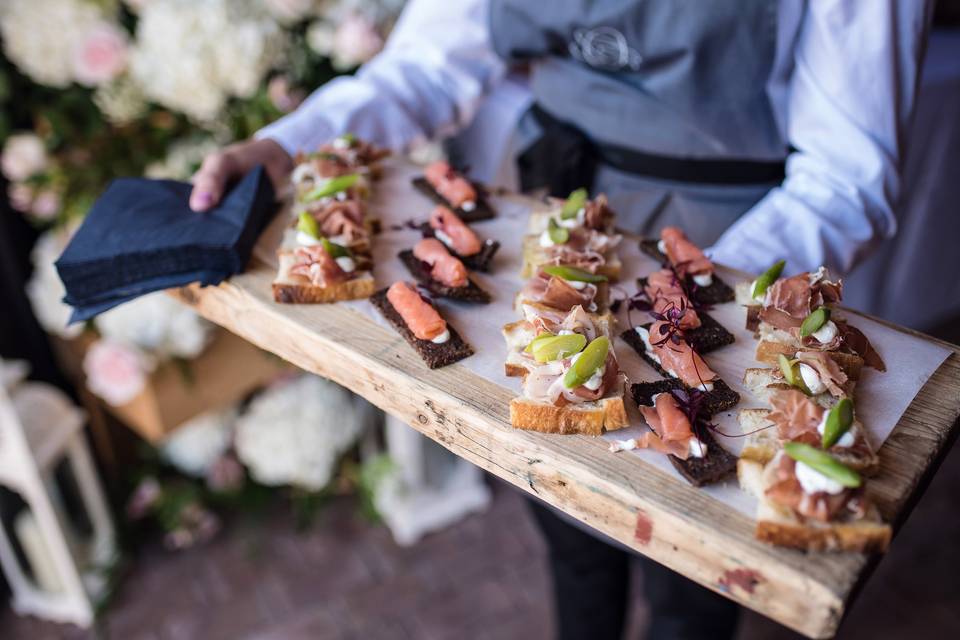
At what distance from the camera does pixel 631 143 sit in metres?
1.33

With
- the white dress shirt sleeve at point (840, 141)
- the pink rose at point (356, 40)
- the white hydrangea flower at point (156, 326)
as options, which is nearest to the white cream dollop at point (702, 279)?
the white dress shirt sleeve at point (840, 141)

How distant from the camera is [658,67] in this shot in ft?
4.07

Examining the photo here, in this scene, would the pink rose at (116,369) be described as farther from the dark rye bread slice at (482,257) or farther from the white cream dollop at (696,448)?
the white cream dollop at (696,448)

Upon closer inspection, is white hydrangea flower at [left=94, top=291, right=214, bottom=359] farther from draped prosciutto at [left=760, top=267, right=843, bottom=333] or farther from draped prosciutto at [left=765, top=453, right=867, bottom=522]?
draped prosciutto at [left=765, top=453, right=867, bottom=522]

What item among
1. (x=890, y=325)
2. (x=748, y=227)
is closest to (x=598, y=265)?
(x=748, y=227)

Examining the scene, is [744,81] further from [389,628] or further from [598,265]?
[389,628]

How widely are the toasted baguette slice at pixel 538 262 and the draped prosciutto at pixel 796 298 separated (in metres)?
0.19

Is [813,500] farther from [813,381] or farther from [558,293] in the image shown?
[558,293]

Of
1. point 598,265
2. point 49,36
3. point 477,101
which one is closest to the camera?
point 598,265

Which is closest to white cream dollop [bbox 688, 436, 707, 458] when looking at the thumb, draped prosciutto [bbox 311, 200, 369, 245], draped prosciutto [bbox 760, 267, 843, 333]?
draped prosciutto [bbox 760, 267, 843, 333]

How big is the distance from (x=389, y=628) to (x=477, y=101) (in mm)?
1377

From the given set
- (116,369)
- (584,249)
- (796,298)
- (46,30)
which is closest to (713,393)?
(796,298)

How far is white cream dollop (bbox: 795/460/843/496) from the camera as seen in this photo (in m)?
0.70

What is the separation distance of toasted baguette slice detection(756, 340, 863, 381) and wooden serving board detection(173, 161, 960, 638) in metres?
0.07
